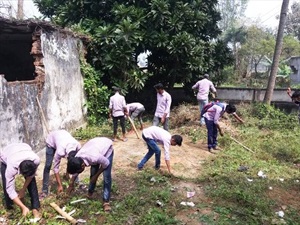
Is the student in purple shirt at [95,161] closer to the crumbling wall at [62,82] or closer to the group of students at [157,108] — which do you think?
the crumbling wall at [62,82]

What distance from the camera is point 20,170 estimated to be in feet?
14.1

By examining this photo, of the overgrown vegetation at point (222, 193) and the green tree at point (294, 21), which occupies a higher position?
the green tree at point (294, 21)

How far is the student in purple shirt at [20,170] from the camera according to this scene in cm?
430

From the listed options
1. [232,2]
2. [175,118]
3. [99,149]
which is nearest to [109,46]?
[175,118]

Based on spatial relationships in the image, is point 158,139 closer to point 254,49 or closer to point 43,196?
point 43,196

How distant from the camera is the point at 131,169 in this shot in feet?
22.0

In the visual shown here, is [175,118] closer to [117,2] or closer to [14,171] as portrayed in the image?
[117,2]

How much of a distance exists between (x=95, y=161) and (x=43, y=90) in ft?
12.6

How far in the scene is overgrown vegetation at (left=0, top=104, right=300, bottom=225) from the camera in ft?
15.6

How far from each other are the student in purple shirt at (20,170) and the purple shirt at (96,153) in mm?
639

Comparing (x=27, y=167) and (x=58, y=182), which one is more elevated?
(x=27, y=167)

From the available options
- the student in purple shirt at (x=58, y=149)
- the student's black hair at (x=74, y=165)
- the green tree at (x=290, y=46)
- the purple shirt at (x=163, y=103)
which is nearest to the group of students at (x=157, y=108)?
the purple shirt at (x=163, y=103)

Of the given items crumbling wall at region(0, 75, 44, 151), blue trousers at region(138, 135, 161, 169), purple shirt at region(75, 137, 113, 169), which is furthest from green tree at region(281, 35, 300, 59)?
purple shirt at region(75, 137, 113, 169)

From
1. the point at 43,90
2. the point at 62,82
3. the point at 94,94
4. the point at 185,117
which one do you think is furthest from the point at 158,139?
the point at 94,94
